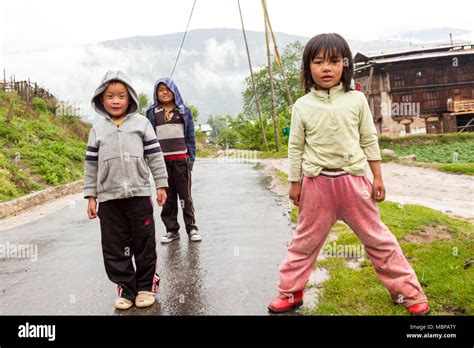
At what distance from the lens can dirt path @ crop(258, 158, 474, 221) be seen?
879 cm

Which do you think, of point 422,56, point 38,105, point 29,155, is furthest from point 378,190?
point 422,56

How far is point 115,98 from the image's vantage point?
345 centimetres

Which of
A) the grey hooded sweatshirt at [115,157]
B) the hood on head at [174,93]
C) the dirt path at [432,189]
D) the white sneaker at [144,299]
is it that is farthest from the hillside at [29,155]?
the dirt path at [432,189]

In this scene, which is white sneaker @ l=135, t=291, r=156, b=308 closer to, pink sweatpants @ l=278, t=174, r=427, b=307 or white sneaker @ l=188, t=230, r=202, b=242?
pink sweatpants @ l=278, t=174, r=427, b=307

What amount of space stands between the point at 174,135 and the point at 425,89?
35077mm

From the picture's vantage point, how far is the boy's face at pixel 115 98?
3.45 m

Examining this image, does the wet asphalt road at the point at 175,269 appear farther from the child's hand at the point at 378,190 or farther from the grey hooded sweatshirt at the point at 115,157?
the child's hand at the point at 378,190

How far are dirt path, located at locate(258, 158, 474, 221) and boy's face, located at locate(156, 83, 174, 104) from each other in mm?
5712

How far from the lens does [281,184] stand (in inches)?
420

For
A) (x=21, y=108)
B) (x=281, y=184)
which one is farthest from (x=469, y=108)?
(x=21, y=108)

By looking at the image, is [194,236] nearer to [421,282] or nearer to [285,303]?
[285,303]

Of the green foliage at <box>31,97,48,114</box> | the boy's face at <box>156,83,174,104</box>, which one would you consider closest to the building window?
the green foliage at <box>31,97,48,114</box>

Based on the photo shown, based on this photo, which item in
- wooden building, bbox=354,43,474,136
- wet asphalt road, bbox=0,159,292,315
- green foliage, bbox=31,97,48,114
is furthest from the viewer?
wooden building, bbox=354,43,474,136
